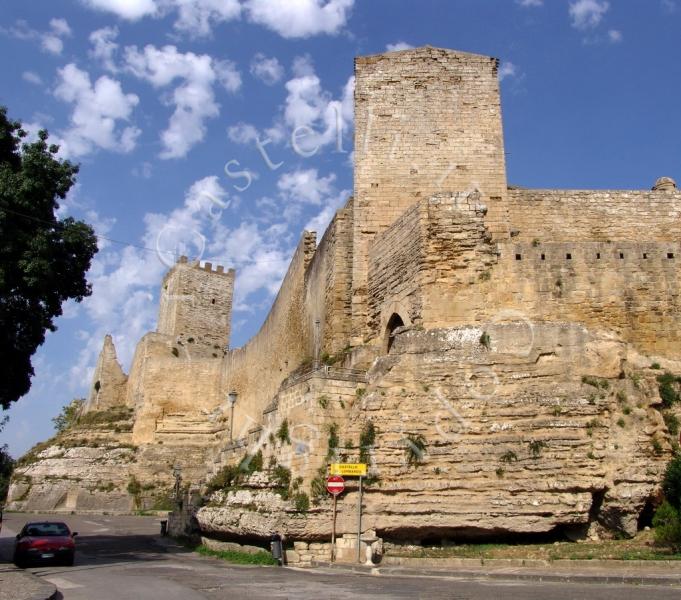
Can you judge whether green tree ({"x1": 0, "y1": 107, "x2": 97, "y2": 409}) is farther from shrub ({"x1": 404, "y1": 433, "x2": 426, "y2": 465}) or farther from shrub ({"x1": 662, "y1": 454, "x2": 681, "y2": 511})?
shrub ({"x1": 662, "y1": 454, "x2": 681, "y2": 511})

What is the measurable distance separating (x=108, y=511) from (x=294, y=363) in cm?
1281

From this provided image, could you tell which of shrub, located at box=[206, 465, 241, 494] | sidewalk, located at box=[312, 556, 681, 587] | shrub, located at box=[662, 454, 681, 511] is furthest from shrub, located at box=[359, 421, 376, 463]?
shrub, located at box=[662, 454, 681, 511]

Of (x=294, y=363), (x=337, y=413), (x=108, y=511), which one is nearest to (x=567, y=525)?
(x=337, y=413)

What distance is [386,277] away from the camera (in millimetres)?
16906

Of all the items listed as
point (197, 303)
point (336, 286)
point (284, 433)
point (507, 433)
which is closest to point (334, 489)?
point (284, 433)

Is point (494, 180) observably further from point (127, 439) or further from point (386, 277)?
point (127, 439)

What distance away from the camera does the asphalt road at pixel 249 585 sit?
28.0 feet

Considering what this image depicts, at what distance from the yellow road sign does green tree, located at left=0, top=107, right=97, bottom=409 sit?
6.64 meters

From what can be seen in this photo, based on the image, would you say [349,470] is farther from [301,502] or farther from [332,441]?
[301,502]

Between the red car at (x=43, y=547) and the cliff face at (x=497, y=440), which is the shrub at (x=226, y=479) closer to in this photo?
the cliff face at (x=497, y=440)

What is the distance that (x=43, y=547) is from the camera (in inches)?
531

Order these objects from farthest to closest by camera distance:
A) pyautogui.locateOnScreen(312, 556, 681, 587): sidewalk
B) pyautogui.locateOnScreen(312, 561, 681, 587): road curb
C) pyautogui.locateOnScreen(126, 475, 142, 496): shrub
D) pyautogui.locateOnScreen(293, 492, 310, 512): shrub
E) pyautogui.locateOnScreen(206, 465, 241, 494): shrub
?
pyautogui.locateOnScreen(126, 475, 142, 496): shrub, pyautogui.locateOnScreen(206, 465, 241, 494): shrub, pyautogui.locateOnScreen(293, 492, 310, 512): shrub, pyautogui.locateOnScreen(312, 556, 681, 587): sidewalk, pyautogui.locateOnScreen(312, 561, 681, 587): road curb

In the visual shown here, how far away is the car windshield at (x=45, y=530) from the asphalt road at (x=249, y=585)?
0.75 metres

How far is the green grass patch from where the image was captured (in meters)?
13.1
